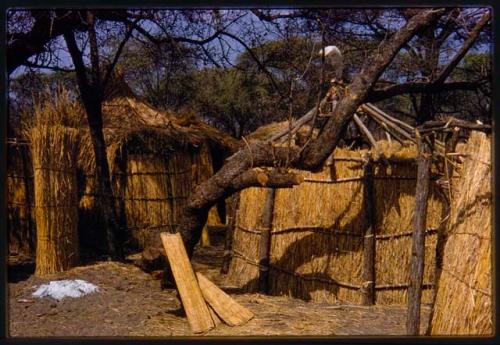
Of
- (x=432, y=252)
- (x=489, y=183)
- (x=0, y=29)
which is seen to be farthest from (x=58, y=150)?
(x=489, y=183)

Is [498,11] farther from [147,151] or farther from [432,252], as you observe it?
[147,151]

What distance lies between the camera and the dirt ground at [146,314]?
5727 millimetres

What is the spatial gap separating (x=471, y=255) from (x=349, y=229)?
2786 mm

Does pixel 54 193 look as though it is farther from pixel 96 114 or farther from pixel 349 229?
pixel 349 229

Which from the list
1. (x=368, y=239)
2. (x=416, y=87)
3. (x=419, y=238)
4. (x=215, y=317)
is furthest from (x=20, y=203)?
(x=419, y=238)

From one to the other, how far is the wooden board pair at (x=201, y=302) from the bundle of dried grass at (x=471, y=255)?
182 cm

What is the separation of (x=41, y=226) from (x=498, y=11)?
4.92 meters

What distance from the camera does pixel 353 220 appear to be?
7.05m

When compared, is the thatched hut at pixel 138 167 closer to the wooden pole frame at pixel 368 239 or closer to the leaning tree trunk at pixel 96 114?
the leaning tree trunk at pixel 96 114

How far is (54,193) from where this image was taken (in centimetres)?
727

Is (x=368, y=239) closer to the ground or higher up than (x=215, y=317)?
higher up

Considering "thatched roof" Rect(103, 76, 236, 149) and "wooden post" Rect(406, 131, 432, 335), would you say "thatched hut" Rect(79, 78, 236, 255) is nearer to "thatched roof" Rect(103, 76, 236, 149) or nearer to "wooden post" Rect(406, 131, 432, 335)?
"thatched roof" Rect(103, 76, 236, 149)

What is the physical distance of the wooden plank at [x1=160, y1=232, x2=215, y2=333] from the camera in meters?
5.67

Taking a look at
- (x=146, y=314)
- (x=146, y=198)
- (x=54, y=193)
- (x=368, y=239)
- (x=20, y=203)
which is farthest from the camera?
(x=146, y=198)
